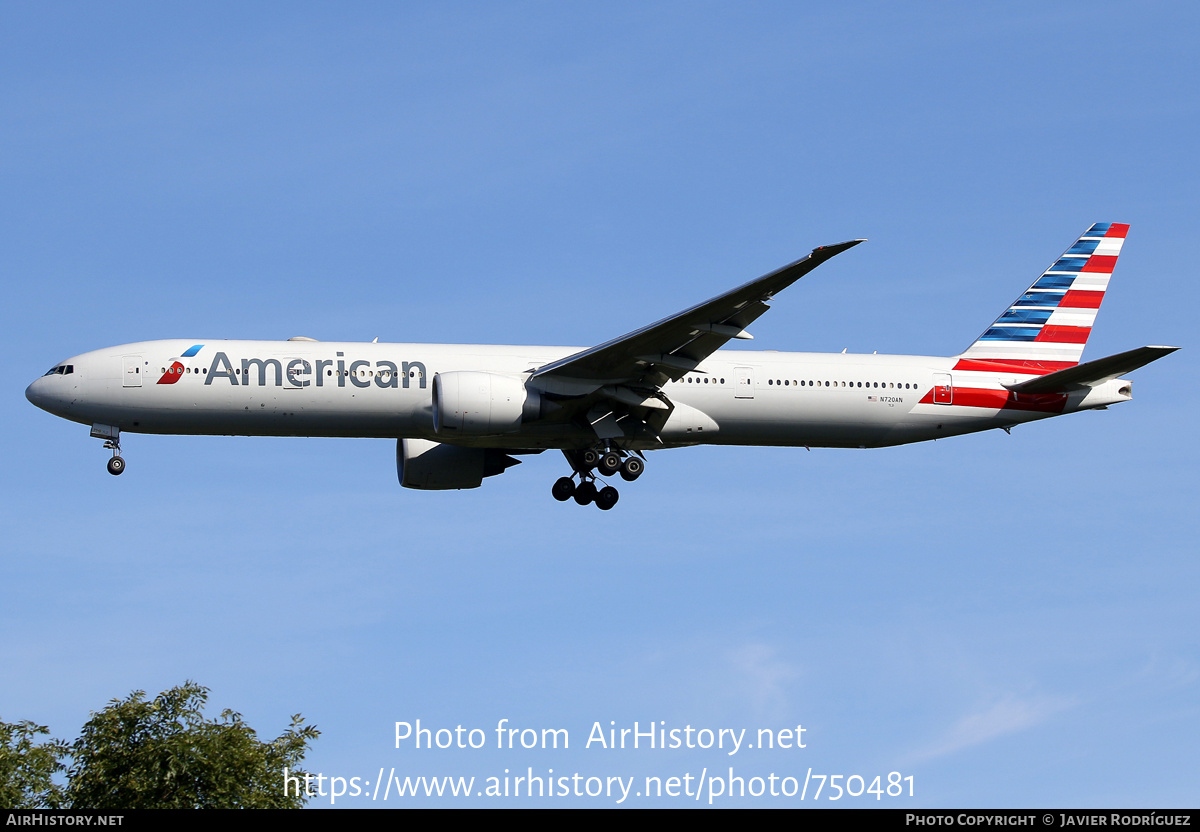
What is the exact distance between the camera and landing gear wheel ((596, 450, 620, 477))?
116ft

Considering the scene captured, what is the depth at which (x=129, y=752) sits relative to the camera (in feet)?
83.7

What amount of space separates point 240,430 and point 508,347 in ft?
22.0

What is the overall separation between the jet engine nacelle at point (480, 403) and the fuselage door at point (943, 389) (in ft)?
34.7

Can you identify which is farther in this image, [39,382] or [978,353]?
[978,353]

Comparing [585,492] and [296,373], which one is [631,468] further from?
[296,373]

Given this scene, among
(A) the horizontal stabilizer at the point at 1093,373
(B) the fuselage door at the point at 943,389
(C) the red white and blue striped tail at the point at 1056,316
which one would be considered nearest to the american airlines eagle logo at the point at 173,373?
(B) the fuselage door at the point at 943,389

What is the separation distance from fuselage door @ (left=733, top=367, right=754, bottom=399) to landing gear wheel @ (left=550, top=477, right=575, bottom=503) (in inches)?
186

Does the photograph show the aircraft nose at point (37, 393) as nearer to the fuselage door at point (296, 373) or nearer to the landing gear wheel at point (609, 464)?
the fuselage door at point (296, 373)
